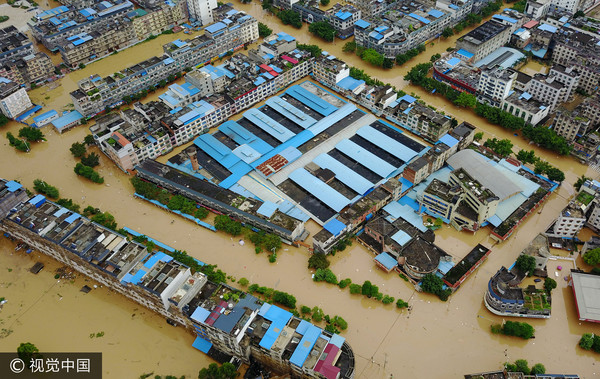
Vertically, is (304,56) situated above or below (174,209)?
above

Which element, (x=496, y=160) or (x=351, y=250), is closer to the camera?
(x=351, y=250)

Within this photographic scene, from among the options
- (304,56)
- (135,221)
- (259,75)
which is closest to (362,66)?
(304,56)

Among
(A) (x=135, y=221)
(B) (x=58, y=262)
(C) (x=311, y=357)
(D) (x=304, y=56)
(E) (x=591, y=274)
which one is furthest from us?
(D) (x=304, y=56)

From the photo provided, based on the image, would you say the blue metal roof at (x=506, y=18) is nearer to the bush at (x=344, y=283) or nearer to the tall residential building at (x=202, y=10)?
the tall residential building at (x=202, y=10)

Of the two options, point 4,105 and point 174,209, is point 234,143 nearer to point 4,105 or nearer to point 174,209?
point 174,209

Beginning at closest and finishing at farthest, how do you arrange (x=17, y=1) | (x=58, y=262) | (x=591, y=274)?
(x=591, y=274) → (x=58, y=262) → (x=17, y=1)

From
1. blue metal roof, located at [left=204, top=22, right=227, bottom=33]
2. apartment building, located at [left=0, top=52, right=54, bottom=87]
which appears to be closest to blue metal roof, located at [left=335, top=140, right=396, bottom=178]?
blue metal roof, located at [left=204, top=22, right=227, bottom=33]

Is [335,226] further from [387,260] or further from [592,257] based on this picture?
[592,257]

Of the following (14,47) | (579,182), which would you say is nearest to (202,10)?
(14,47)
